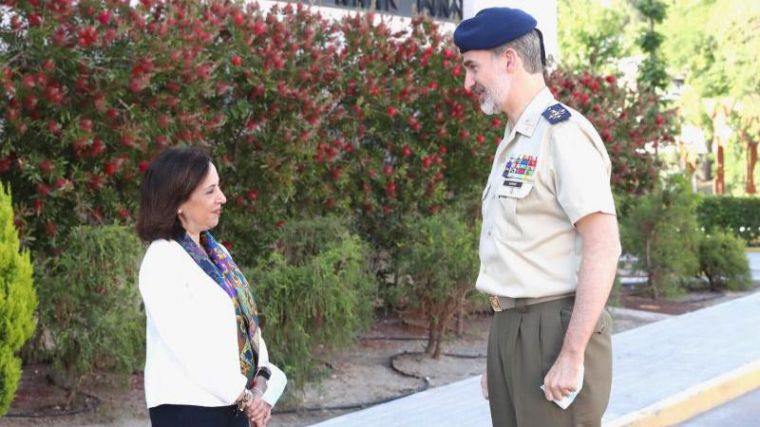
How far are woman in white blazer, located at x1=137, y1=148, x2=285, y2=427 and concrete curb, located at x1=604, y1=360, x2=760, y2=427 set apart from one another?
382cm

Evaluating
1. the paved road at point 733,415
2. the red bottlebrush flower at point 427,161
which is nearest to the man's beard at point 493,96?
the paved road at point 733,415

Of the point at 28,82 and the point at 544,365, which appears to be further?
the point at 28,82

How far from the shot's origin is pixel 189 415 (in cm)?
357

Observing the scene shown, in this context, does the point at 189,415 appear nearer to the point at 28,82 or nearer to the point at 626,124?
the point at 28,82

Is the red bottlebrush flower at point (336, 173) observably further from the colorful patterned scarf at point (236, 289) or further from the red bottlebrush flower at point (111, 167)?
the colorful patterned scarf at point (236, 289)

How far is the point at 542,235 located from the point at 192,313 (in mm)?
1082

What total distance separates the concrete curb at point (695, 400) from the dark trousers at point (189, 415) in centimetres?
387

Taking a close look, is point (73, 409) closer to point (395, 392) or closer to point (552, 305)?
point (395, 392)

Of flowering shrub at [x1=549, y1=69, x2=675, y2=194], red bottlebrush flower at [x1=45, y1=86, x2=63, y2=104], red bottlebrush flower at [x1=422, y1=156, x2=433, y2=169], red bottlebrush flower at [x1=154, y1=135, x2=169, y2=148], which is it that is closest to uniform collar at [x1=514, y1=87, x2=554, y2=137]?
red bottlebrush flower at [x1=45, y1=86, x2=63, y2=104]

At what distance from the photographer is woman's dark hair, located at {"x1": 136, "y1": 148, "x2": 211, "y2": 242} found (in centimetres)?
362

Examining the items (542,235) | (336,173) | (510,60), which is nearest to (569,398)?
(542,235)

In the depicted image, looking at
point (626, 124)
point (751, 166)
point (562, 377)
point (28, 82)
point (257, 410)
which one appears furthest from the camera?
point (751, 166)

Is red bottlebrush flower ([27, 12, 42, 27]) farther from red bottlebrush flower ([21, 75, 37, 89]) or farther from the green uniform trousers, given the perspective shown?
the green uniform trousers

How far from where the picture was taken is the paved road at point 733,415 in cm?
779
